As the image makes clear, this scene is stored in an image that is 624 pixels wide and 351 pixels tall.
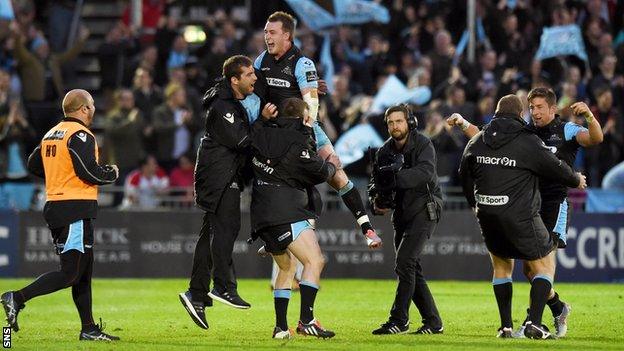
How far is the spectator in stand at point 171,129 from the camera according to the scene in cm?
2616

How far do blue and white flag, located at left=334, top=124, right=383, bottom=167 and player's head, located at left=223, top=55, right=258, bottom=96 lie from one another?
1018 centimetres

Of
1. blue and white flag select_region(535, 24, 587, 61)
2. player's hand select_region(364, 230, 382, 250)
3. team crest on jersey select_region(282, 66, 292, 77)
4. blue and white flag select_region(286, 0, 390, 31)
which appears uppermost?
blue and white flag select_region(286, 0, 390, 31)

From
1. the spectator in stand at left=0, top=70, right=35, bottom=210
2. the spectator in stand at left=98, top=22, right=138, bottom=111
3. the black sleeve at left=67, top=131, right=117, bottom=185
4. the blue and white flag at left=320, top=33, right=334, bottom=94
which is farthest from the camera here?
the spectator in stand at left=98, top=22, right=138, bottom=111

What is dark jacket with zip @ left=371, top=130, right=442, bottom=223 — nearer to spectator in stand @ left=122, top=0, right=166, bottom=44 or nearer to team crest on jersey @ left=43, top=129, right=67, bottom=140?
team crest on jersey @ left=43, top=129, right=67, bottom=140

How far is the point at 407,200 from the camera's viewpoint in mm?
14688

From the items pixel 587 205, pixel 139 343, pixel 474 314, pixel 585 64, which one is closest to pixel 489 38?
pixel 585 64

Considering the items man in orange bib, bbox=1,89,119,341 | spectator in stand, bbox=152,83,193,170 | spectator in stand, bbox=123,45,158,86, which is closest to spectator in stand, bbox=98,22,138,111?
spectator in stand, bbox=123,45,158,86

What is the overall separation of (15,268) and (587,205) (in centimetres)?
953

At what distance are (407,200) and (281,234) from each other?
5.06 ft

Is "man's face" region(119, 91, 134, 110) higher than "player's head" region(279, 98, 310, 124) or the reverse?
the reverse

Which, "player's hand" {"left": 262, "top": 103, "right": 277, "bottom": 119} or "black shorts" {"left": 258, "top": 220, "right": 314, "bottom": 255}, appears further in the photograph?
"player's hand" {"left": 262, "top": 103, "right": 277, "bottom": 119}

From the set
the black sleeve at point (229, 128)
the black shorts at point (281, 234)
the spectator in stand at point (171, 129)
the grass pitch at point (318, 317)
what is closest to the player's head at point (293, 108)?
the black sleeve at point (229, 128)

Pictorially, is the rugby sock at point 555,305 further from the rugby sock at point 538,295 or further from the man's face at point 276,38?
the man's face at point 276,38

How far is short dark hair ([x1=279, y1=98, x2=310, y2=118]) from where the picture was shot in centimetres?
1388
